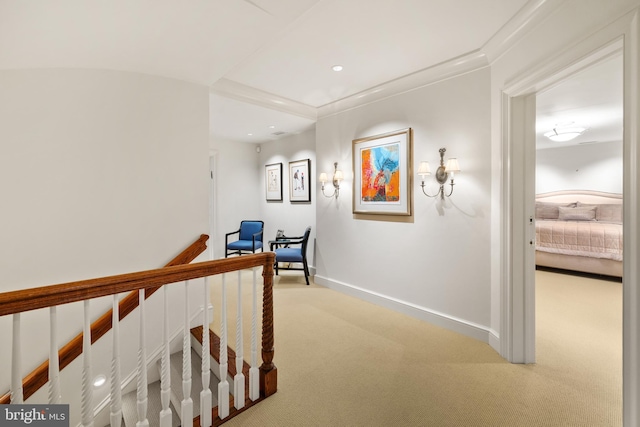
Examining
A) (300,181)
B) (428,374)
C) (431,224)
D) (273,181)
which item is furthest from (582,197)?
(273,181)

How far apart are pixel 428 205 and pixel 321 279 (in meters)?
2.01

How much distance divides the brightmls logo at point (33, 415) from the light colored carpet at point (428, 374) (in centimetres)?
83

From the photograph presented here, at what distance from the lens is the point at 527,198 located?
2.21m

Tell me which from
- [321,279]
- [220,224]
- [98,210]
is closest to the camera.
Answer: [98,210]

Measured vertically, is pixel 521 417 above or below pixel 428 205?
below

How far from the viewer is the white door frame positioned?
1.32m

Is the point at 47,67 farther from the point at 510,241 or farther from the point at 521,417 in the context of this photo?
the point at 521,417

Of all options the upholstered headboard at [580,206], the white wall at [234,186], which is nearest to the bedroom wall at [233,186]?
the white wall at [234,186]

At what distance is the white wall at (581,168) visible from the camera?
5715 mm

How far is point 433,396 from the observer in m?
1.88

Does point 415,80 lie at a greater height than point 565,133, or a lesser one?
greater

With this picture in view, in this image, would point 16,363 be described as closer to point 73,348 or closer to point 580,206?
point 73,348

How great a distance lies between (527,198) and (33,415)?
318cm

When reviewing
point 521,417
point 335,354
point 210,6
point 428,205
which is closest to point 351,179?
point 428,205
